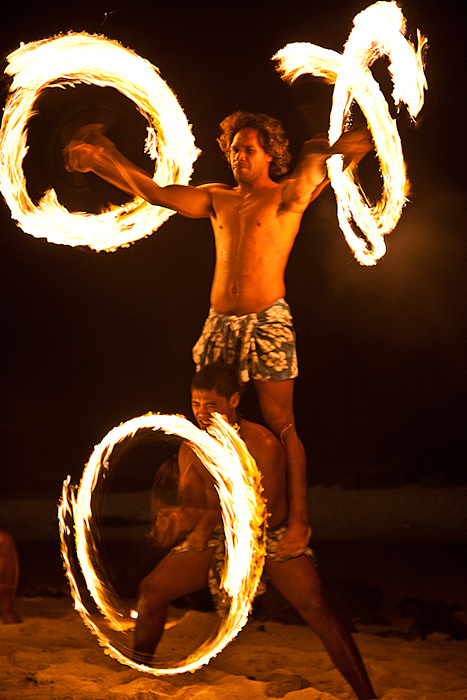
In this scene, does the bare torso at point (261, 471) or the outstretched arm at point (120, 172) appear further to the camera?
the outstretched arm at point (120, 172)

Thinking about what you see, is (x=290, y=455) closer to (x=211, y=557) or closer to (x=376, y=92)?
(x=211, y=557)

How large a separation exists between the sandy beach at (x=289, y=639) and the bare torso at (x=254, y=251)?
160cm

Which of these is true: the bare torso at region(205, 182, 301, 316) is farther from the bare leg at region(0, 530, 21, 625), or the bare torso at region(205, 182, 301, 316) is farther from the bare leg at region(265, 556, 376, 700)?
the bare leg at region(0, 530, 21, 625)

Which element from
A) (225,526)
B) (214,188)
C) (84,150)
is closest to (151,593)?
(225,526)

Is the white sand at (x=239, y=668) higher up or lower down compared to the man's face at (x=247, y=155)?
lower down

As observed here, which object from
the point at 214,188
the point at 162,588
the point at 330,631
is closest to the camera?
the point at 330,631

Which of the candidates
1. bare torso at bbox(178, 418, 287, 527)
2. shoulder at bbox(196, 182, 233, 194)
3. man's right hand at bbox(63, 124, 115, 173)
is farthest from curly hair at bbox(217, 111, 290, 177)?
bare torso at bbox(178, 418, 287, 527)

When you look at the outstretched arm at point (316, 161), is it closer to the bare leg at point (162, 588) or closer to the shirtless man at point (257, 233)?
the shirtless man at point (257, 233)

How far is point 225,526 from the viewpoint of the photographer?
325cm

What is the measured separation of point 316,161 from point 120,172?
0.91 m

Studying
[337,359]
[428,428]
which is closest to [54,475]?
[337,359]

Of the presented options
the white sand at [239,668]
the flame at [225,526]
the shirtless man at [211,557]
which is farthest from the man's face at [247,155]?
the white sand at [239,668]

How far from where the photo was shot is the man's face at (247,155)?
11.8 ft

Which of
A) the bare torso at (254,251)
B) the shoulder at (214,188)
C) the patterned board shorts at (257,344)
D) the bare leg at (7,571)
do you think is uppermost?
the shoulder at (214,188)
